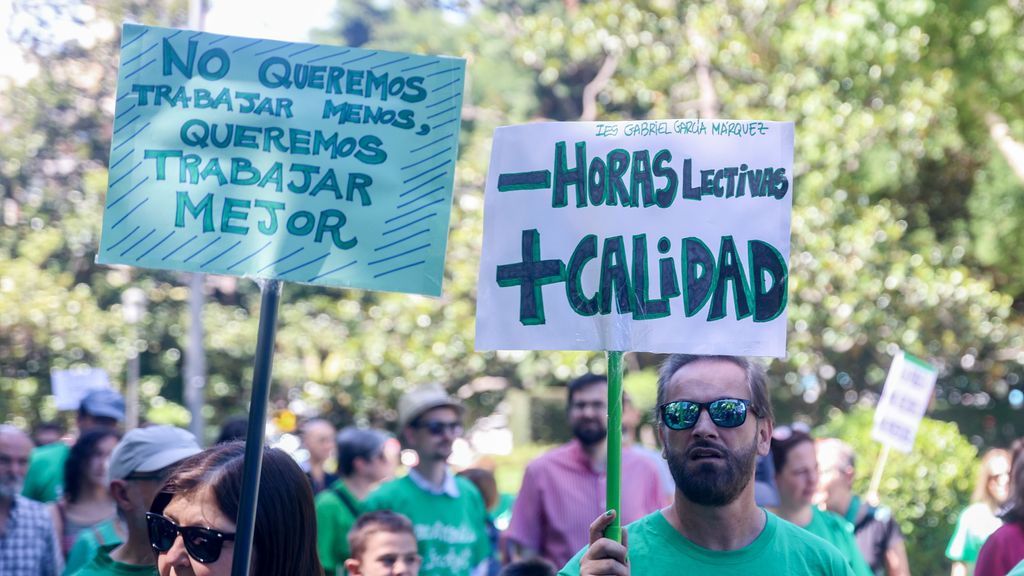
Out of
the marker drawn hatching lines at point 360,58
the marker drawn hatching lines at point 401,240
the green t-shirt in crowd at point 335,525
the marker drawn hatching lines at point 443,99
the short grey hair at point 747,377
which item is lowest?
the green t-shirt in crowd at point 335,525

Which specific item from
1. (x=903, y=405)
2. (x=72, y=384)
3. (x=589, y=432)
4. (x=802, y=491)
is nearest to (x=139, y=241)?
(x=589, y=432)

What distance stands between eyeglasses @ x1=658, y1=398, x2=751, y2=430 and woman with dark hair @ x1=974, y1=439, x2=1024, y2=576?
2469 mm

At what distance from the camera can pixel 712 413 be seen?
333cm

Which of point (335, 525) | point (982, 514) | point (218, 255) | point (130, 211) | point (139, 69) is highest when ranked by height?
point (139, 69)

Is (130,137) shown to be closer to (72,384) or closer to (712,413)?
(712,413)

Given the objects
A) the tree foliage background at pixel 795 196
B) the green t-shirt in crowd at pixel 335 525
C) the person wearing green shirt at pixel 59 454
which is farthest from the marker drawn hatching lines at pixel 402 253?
the tree foliage background at pixel 795 196

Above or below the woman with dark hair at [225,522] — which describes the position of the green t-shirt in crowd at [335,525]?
below

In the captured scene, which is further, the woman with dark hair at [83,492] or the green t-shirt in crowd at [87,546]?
the woman with dark hair at [83,492]

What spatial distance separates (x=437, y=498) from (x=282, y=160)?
11.6ft

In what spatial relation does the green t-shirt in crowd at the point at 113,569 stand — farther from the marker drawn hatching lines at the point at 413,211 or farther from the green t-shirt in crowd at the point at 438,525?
the green t-shirt in crowd at the point at 438,525

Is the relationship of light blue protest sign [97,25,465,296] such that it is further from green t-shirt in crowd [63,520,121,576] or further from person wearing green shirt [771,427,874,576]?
person wearing green shirt [771,427,874,576]

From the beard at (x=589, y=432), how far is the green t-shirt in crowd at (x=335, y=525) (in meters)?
1.23

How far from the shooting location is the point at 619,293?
3.50 metres

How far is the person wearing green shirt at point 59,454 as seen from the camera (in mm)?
7937
